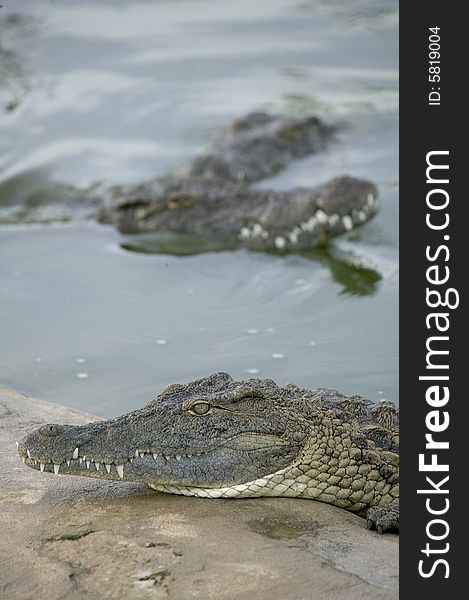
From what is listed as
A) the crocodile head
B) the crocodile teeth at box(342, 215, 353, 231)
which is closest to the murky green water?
the crocodile teeth at box(342, 215, 353, 231)

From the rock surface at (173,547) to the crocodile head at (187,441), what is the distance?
13cm

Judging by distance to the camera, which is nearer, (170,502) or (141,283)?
(170,502)

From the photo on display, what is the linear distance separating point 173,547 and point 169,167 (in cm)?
1010

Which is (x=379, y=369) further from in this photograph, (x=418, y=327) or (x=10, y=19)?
(x=10, y=19)

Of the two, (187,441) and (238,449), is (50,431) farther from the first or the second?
(238,449)

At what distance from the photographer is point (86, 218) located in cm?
1280

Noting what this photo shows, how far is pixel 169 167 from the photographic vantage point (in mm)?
14258

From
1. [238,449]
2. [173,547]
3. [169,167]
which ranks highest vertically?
[169,167]

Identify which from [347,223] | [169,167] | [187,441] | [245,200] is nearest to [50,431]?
[187,441]

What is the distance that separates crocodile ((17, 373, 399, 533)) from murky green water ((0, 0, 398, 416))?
7.72 feet

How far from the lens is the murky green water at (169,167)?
27.5ft

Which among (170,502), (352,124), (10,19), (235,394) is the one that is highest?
(10,19)

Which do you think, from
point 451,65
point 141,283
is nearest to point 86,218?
point 141,283

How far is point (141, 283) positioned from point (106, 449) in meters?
5.48
